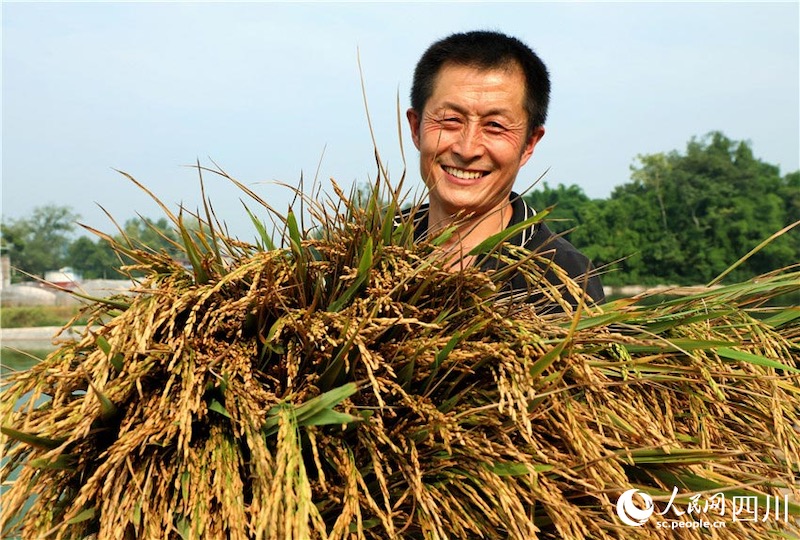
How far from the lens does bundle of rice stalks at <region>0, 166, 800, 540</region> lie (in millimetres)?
1217

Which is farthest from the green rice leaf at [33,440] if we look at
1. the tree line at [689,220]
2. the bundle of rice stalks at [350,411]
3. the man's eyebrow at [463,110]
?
the tree line at [689,220]

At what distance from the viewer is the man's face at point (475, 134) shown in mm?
2490

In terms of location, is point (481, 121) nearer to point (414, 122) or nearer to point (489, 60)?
point (489, 60)

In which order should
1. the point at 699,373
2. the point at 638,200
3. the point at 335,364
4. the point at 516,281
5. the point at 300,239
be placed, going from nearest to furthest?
the point at 335,364, the point at 300,239, the point at 699,373, the point at 516,281, the point at 638,200

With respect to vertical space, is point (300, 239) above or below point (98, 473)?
above

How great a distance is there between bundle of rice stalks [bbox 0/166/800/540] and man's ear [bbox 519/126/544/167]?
1.30 m

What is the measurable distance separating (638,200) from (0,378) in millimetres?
73487

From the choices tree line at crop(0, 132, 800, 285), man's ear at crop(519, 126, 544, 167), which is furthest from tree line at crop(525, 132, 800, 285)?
man's ear at crop(519, 126, 544, 167)

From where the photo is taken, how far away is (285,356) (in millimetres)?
1374

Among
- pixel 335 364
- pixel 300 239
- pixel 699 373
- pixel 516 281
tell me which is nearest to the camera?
pixel 335 364

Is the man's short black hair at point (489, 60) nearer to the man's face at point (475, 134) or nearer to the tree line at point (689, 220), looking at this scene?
the man's face at point (475, 134)

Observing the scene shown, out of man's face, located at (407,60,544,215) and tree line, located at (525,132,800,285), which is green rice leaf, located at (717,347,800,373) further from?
tree line, located at (525,132,800,285)

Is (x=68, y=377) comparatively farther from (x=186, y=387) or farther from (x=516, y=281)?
(x=516, y=281)

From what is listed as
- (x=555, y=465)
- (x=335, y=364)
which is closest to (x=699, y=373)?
(x=555, y=465)
